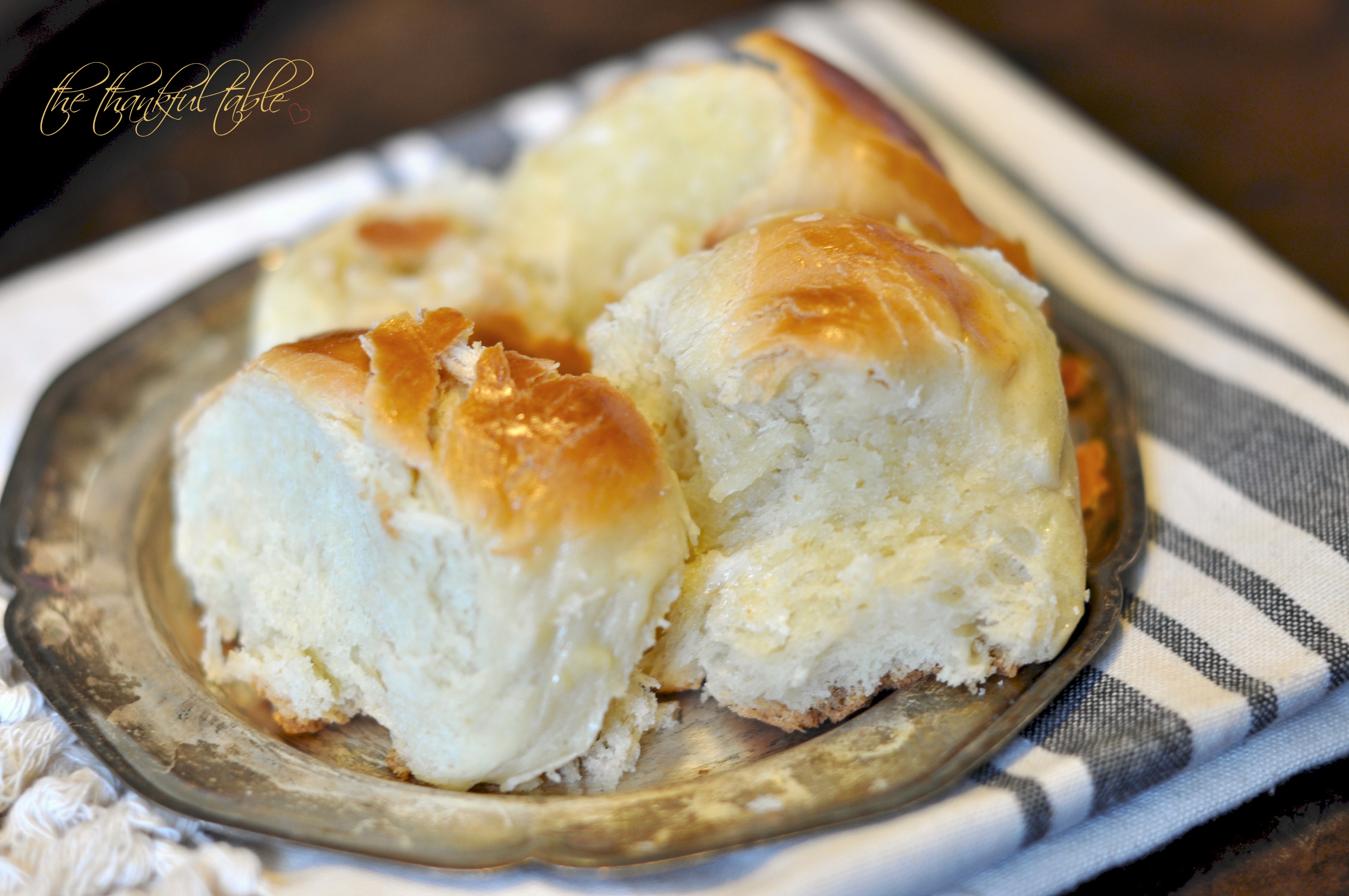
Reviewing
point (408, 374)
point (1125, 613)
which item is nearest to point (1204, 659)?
point (1125, 613)

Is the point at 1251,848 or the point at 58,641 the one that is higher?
the point at 58,641

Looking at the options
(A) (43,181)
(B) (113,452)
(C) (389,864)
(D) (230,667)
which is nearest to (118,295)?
(B) (113,452)

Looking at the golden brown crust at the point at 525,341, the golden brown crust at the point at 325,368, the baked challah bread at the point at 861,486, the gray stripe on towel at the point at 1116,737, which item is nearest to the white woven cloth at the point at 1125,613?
the gray stripe on towel at the point at 1116,737

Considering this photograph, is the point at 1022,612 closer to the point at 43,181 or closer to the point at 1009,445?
the point at 1009,445

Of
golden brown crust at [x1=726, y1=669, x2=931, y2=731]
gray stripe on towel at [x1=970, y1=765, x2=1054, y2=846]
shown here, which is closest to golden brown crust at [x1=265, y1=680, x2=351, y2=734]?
golden brown crust at [x1=726, y1=669, x2=931, y2=731]

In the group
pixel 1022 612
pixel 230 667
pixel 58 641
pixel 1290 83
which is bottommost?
pixel 1290 83

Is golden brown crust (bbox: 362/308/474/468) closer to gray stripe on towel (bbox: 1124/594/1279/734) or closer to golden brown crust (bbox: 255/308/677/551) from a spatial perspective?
golden brown crust (bbox: 255/308/677/551)

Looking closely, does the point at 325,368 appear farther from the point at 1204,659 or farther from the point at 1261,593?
the point at 1261,593
